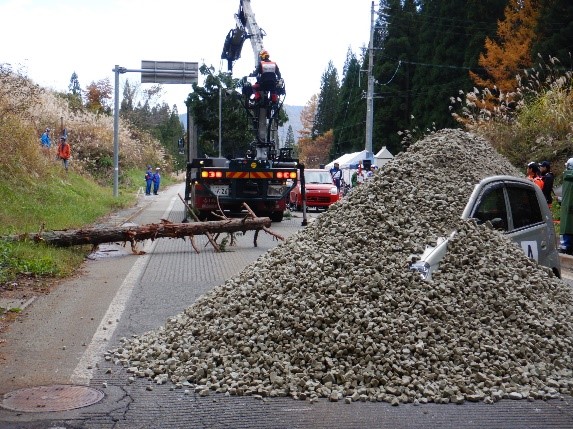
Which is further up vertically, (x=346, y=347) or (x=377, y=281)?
(x=377, y=281)

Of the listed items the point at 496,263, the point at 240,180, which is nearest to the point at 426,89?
the point at 240,180

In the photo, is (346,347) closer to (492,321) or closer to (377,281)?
(377,281)

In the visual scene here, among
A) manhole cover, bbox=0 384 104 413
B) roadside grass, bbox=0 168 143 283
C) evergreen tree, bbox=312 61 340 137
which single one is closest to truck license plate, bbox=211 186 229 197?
roadside grass, bbox=0 168 143 283

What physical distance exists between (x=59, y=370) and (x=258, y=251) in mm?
9561

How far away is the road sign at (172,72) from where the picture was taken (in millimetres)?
33750

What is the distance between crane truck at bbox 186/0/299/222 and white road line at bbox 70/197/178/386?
9.07m

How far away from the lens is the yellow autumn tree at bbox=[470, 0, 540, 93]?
40812 millimetres

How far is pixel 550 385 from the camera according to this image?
625 centimetres

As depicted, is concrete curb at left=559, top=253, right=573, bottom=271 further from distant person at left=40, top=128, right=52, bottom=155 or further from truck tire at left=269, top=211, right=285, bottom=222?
distant person at left=40, top=128, right=52, bottom=155

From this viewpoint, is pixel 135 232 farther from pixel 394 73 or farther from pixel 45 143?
pixel 394 73

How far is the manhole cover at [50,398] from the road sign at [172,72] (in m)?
28.3

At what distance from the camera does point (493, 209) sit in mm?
8594

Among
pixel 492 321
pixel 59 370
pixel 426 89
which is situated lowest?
pixel 59 370

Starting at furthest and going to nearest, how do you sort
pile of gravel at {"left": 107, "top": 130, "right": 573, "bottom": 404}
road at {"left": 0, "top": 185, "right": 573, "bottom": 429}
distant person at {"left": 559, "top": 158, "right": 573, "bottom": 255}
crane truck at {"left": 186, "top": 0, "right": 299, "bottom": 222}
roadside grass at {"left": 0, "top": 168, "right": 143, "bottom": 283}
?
crane truck at {"left": 186, "top": 0, "right": 299, "bottom": 222}, distant person at {"left": 559, "top": 158, "right": 573, "bottom": 255}, roadside grass at {"left": 0, "top": 168, "right": 143, "bottom": 283}, pile of gravel at {"left": 107, "top": 130, "right": 573, "bottom": 404}, road at {"left": 0, "top": 185, "right": 573, "bottom": 429}
